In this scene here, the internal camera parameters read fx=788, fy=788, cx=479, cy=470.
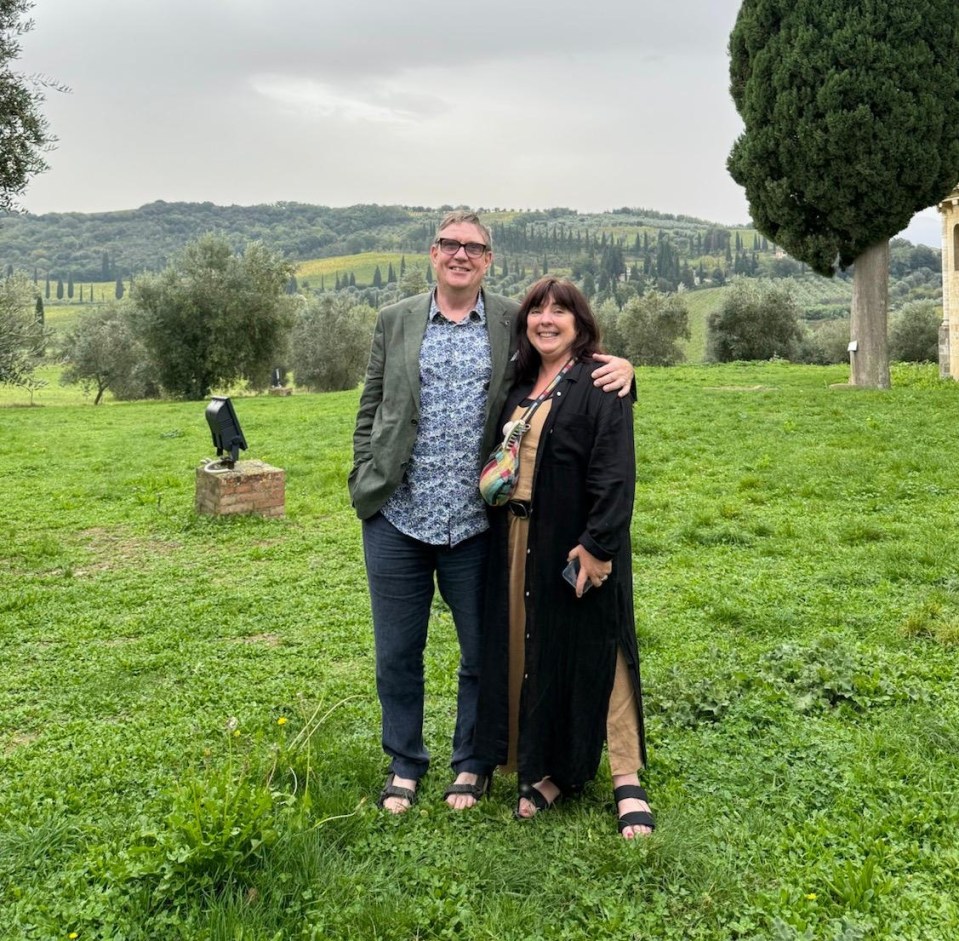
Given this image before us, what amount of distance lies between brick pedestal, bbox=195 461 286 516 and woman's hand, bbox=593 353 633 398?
278 inches

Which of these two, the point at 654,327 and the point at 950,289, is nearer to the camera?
the point at 950,289

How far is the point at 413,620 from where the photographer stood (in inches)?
138

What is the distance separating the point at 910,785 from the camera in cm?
342

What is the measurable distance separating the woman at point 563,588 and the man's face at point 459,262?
25 centimetres

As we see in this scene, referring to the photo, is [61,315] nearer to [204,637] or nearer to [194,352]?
[194,352]

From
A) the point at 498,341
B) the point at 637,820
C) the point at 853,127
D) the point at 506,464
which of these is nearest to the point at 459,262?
the point at 498,341

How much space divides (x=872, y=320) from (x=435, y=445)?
17824 millimetres

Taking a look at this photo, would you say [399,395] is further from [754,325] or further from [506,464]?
[754,325]

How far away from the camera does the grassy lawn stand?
2760 millimetres

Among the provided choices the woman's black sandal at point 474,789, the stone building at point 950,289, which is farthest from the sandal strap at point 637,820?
the stone building at point 950,289

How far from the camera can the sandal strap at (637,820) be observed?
3.20m

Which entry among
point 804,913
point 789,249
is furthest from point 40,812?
point 789,249

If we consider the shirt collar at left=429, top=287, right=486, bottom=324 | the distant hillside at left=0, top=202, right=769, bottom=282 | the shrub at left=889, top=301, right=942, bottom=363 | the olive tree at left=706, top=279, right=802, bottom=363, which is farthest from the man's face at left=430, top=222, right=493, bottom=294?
the distant hillside at left=0, top=202, right=769, bottom=282

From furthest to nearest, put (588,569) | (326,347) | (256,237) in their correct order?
(256,237) → (326,347) → (588,569)
